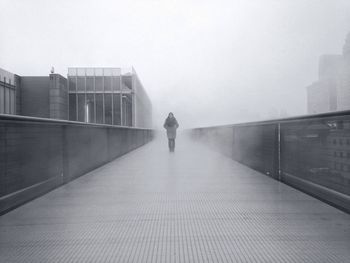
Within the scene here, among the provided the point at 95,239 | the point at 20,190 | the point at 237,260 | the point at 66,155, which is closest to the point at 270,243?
the point at 237,260

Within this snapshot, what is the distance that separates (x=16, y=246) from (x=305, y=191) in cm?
404

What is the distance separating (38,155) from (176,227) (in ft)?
9.03

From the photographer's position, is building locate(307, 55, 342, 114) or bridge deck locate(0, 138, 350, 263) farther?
building locate(307, 55, 342, 114)

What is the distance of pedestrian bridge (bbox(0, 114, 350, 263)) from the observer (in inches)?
105

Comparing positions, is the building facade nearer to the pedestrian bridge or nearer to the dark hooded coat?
the dark hooded coat

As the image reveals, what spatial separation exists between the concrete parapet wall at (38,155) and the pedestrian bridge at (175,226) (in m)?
0.22

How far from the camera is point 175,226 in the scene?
3393mm

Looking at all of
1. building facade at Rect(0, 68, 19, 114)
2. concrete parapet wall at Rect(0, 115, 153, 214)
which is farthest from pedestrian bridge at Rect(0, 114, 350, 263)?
building facade at Rect(0, 68, 19, 114)

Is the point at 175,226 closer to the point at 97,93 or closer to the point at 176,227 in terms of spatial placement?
the point at 176,227

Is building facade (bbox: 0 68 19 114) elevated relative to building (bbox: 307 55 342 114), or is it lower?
lower

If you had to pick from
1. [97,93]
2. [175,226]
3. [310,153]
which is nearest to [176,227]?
[175,226]

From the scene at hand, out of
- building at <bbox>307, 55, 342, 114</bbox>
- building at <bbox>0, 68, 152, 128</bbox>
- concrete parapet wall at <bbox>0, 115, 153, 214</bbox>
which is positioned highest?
building at <bbox>307, 55, 342, 114</bbox>

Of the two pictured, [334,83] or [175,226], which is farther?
[334,83]

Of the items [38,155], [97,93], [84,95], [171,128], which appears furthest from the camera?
[84,95]
